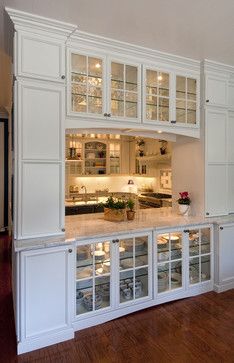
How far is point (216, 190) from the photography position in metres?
3.12

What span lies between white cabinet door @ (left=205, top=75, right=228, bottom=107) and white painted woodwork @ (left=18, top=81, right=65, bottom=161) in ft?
5.75

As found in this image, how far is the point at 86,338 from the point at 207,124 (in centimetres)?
253

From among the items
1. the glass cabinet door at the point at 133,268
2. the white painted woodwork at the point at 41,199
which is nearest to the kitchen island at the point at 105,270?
the glass cabinet door at the point at 133,268

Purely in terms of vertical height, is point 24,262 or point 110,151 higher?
point 110,151

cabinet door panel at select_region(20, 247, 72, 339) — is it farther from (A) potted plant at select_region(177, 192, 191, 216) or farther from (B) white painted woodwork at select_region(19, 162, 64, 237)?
(A) potted plant at select_region(177, 192, 191, 216)

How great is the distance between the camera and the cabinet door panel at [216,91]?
302cm

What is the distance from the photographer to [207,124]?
3.03 meters

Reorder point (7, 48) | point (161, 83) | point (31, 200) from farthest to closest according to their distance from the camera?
point (161, 83)
point (7, 48)
point (31, 200)

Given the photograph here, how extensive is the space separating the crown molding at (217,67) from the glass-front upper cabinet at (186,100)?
0.19 metres

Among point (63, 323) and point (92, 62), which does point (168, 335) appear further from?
point (92, 62)

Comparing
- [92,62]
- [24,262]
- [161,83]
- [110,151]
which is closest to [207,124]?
[161,83]

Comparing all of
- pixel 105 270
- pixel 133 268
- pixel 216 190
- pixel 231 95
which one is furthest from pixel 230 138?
pixel 105 270

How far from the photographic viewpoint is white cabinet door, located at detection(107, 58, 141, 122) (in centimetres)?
252

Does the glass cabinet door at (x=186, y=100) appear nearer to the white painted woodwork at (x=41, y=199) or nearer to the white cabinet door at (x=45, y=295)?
the white painted woodwork at (x=41, y=199)
